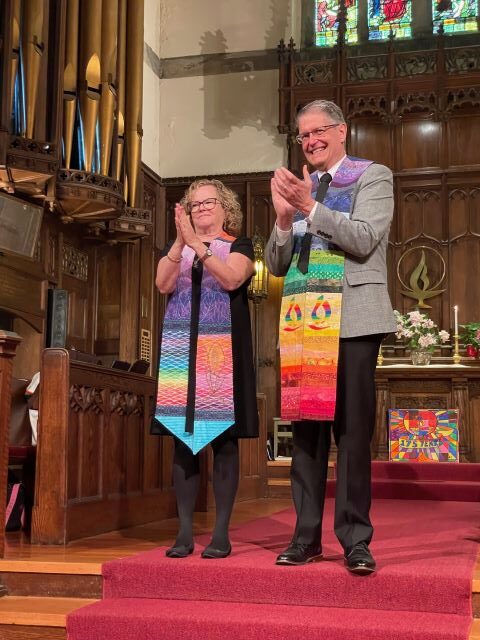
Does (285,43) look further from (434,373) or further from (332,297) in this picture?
(332,297)

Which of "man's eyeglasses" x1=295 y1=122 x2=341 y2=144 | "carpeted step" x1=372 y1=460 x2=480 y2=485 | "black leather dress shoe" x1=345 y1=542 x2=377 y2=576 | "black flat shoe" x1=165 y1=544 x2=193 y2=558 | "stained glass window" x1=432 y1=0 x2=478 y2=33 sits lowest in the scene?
"black flat shoe" x1=165 y1=544 x2=193 y2=558

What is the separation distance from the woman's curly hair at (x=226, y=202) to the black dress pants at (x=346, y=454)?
2.56ft

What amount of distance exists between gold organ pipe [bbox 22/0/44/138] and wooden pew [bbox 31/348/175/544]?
3.14m

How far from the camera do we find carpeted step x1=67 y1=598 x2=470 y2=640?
2717 millimetres

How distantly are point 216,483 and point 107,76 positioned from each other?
6.13m

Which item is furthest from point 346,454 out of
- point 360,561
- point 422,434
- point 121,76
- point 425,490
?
point 121,76

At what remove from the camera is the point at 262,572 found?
10.1 feet

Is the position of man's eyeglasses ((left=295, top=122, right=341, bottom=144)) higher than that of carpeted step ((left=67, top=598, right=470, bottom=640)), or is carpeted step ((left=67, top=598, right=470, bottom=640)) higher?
man's eyeglasses ((left=295, top=122, right=341, bottom=144))

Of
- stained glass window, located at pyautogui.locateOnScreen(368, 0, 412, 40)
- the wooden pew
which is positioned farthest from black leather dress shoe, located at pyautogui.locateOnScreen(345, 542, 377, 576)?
stained glass window, located at pyautogui.locateOnScreen(368, 0, 412, 40)

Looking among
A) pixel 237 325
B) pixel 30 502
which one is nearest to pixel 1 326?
pixel 30 502

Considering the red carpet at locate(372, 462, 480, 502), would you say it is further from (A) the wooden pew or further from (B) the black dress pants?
(B) the black dress pants

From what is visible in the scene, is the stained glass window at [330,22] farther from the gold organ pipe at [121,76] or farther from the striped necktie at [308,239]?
the striped necktie at [308,239]

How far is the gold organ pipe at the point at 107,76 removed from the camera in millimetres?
8430

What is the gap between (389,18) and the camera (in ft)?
35.4
